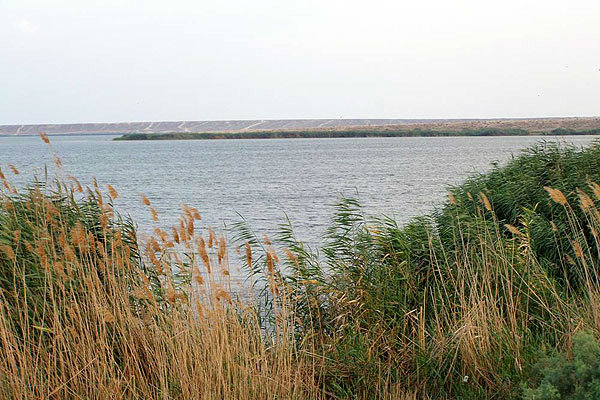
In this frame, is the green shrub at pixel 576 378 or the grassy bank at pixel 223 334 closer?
the green shrub at pixel 576 378

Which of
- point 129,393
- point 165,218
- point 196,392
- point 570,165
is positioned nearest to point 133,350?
point 129,393

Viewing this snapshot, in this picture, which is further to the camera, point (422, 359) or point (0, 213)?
point (0, 213)

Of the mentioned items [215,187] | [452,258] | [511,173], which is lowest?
[215,187]

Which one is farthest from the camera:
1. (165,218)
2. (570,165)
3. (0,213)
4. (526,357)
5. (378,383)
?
(165,218)

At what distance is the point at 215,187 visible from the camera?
5544 cm

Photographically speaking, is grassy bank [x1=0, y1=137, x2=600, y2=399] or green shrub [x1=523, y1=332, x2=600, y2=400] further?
grassy bank [x1=0, y1=137, x2=600, y2=399]

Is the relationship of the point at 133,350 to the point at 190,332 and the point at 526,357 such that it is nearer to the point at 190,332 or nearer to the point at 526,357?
the point at 190,332

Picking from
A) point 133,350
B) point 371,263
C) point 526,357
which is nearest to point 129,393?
point 133,350

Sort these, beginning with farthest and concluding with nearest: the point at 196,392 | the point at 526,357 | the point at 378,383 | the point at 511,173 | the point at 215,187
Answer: the point at 215,187 < the point at 511,173 < the point at 378,383 < the point at 526,357 < the point at 196,392

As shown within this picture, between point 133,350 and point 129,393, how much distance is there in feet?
1.56

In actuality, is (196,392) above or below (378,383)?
above

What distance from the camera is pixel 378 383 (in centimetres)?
694

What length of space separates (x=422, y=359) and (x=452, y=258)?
3.77 m

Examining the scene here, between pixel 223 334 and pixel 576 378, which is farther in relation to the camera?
pixel 223 334
